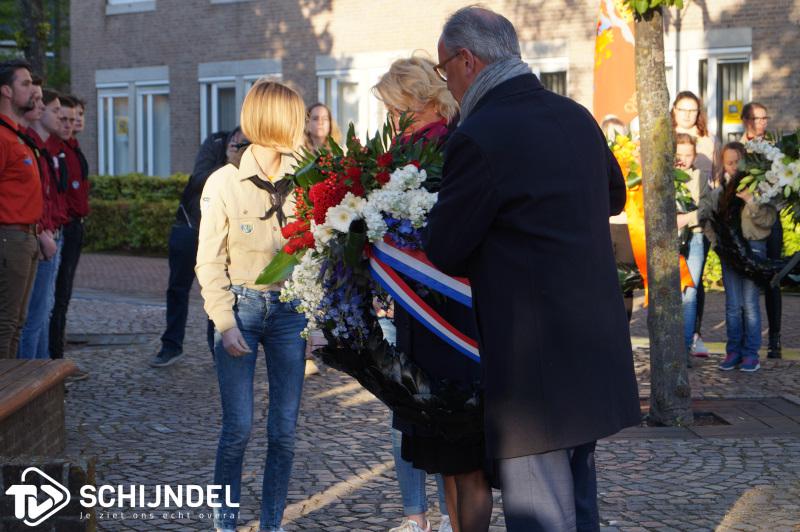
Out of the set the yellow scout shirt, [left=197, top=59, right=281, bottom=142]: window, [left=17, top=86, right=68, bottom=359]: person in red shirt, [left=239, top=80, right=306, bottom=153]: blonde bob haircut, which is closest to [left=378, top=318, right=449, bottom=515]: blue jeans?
the yellow scout shirt

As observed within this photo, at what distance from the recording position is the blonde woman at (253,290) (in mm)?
5219

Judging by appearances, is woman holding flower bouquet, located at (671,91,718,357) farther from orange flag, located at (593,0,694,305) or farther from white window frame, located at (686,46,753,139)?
white window frame, located at (686,46,753,139)

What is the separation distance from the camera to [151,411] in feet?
27.4

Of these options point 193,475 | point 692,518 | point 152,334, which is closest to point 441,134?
point 692,518

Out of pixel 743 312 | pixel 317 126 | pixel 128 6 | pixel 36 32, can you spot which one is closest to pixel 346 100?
pixel 128 6

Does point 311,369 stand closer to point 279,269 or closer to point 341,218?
point 279,269

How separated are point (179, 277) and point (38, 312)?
1822 millimetres

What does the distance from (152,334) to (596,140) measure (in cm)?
939

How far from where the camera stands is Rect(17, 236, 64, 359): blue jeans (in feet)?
28.0

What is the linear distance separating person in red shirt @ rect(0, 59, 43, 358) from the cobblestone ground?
82 centimetres

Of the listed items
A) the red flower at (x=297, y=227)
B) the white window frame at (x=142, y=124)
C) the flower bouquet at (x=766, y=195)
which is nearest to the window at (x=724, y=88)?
the flower bouquet at (x=766, y=195)

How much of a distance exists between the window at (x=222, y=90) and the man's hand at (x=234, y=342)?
19.8 metres

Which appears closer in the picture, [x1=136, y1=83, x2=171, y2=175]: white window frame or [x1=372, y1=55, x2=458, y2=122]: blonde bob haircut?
[x1=372, y1=55, x2=458, y2=122]: blonde bob haircut

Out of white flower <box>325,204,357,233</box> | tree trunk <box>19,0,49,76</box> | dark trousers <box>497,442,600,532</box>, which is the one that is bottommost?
dark trousers <box>497,442,600,532</box>
